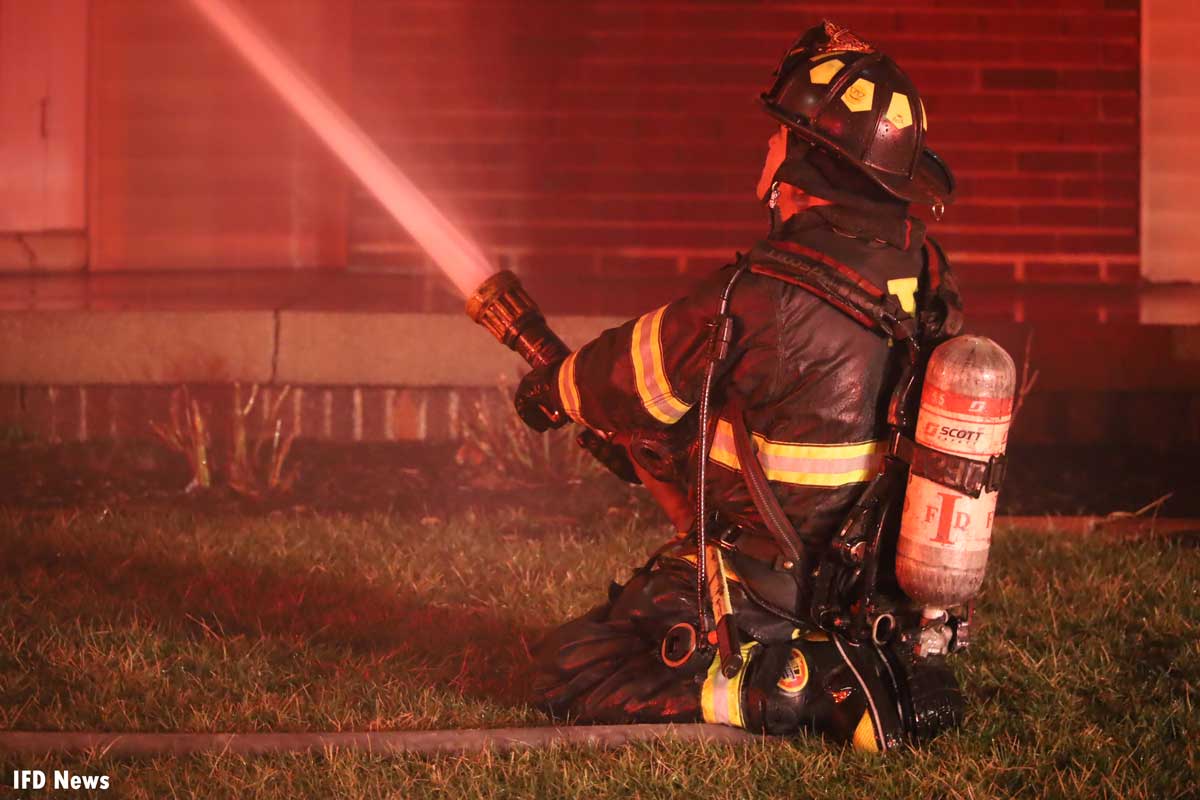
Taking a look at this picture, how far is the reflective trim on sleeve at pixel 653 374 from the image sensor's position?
3.29 m

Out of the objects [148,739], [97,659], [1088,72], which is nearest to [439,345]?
[97,659]

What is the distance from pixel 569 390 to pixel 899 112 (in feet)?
3.16

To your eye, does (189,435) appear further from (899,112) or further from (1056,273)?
(1056,273)

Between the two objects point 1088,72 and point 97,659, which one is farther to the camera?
point 1088,72

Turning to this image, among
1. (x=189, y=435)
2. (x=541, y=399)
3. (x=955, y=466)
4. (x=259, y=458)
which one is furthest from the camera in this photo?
(x=259, y=458)

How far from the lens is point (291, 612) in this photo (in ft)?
14.4

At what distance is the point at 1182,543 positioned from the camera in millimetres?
5230

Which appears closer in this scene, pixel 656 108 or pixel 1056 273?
pixel 656 108

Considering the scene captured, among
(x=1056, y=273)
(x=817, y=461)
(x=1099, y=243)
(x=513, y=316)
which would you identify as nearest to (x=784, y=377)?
(x=817, y=461)

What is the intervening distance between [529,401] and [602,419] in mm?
265

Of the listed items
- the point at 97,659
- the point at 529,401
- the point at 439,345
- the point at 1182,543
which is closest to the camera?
the point at 529,401

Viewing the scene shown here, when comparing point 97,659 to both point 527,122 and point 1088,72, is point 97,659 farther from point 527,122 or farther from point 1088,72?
point 1088,72

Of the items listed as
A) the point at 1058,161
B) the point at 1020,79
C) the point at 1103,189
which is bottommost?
the point at 1103,189

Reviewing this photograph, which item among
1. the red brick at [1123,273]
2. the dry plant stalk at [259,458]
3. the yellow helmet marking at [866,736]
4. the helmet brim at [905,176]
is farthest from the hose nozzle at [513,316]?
the red brick at [1123,273]
